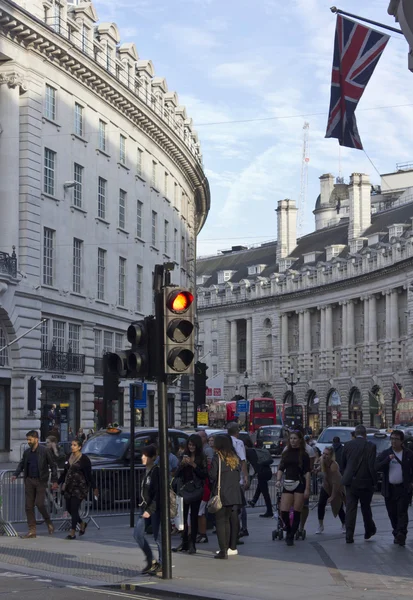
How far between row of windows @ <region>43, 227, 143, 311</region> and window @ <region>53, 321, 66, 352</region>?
172 cm

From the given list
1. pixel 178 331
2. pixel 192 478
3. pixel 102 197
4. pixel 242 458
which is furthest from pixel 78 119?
pixel 178 331

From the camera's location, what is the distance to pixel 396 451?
64.0ft

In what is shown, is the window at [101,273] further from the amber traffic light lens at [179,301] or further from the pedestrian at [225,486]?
the amber traffic light lens at [179,301]

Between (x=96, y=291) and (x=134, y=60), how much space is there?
13.0 meters

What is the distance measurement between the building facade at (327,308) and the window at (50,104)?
55.4 meters

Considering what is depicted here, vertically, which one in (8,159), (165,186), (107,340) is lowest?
(107,340)

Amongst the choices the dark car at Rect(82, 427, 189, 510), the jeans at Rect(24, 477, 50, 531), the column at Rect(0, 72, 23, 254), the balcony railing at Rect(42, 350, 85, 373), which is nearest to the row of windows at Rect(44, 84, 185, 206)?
the column at Rect(0, 72, 23, 254)

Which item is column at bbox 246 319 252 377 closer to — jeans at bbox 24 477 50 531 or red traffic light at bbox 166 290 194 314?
jeans at bbox 24 477 50 531

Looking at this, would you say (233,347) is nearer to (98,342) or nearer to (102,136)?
(98,342)

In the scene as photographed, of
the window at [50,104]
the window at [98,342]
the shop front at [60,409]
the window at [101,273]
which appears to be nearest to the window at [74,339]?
the shop front at [60,409]

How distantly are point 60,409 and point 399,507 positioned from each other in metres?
29.5

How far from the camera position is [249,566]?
16.0 m

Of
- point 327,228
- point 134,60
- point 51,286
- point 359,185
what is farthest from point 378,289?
point 51,286

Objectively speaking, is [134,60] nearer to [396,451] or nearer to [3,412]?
[3,412]
